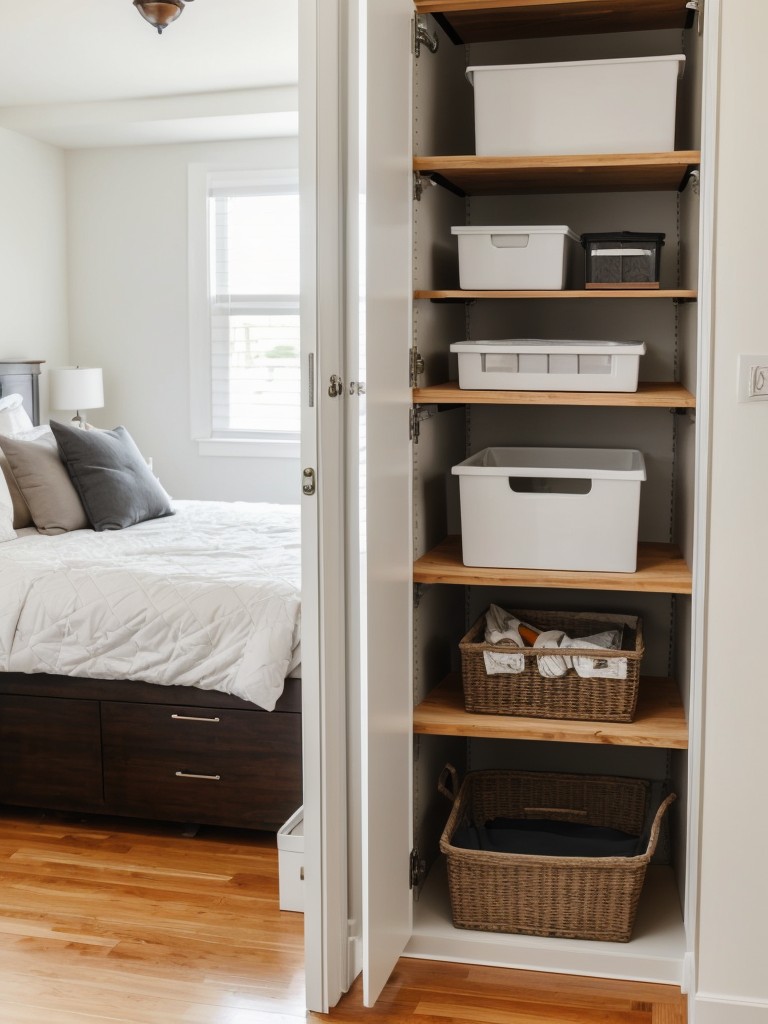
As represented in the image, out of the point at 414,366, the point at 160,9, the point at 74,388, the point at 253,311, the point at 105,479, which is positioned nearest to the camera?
the point at 414,366

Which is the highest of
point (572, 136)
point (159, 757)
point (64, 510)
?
point (572, 136)

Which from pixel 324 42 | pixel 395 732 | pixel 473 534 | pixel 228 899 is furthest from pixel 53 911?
pixel 324 42

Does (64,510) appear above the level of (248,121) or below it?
below

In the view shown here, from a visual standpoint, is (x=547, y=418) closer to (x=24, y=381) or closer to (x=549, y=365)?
(x=549, y=365)

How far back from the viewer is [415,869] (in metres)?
2.50

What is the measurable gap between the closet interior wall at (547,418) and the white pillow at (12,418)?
220 cm

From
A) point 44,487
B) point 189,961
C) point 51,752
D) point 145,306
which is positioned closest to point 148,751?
point 51,752

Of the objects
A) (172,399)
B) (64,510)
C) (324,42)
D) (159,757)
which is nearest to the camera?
(324,42)

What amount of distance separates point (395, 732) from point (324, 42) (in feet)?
4.49

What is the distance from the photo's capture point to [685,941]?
7.90 feet

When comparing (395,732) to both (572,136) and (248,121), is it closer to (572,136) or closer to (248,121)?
(572,136)

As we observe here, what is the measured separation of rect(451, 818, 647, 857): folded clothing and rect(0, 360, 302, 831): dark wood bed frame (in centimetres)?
59

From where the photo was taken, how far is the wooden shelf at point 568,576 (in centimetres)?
232

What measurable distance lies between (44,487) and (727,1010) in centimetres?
277
